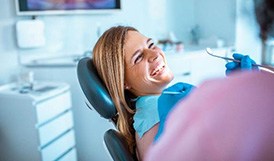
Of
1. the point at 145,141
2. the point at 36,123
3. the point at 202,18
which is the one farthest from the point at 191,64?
the point at 145,141

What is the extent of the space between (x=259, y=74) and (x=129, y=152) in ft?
2.29

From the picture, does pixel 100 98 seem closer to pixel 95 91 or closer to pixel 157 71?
pixel 95 91

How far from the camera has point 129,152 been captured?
1.10 metres

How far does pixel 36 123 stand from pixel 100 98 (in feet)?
2.76

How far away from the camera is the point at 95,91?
1.04m

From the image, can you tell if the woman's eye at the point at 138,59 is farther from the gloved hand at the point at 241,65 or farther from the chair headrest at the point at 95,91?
the gloved hand at the point at 241,65

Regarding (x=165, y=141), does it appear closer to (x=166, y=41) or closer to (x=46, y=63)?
(x=46, y=63)

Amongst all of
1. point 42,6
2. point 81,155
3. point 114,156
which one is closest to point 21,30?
point 42,6

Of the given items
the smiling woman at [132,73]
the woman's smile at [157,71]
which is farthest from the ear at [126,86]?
the woman's smile at [157,71]

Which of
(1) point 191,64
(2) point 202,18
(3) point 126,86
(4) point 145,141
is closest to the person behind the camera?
(4) point 145,141

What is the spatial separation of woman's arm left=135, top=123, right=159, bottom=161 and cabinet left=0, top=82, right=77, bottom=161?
855 millimetres

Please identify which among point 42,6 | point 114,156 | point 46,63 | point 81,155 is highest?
point 42,6

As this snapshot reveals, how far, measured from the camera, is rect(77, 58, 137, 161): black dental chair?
1.05 metres

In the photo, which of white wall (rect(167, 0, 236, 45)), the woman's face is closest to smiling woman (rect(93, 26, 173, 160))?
the woman's face
